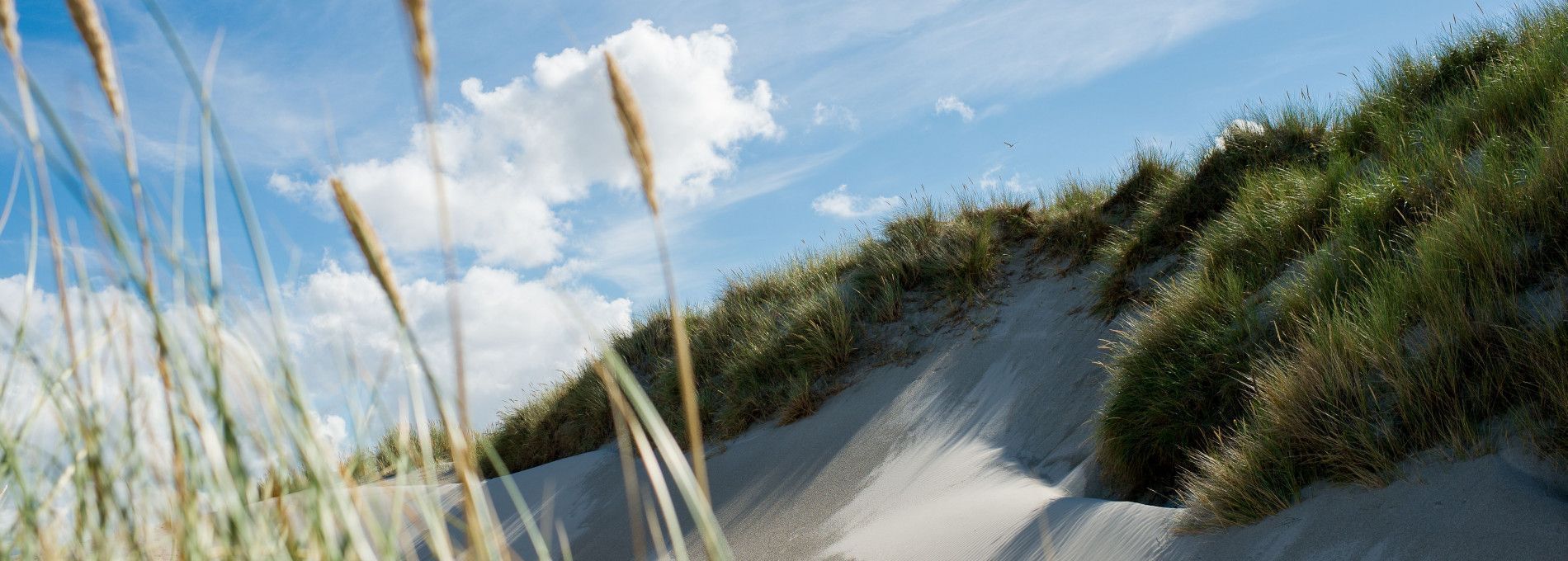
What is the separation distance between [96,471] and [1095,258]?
23.5 ft

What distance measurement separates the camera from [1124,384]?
4.76m

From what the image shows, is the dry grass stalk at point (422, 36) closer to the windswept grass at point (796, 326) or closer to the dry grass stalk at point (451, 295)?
the dry grass stalk at point (451, 295)

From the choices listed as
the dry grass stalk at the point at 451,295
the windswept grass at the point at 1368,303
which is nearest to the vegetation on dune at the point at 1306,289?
the windswept grass at the point at 1368,303

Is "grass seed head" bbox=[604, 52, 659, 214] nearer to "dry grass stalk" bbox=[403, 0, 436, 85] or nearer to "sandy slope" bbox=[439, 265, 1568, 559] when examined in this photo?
"dry grass stalk" bbox=[403, 0, 436, 85]

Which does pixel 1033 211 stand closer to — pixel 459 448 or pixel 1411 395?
pixel 1411 395

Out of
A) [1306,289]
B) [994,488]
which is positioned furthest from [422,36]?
[994,488]

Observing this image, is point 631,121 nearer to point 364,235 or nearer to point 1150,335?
point 364,235

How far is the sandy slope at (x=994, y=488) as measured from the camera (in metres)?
2.95

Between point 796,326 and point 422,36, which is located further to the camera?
point 796,326

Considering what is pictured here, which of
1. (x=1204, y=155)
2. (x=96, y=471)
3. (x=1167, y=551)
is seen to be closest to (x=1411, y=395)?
(x=1167, y=551)

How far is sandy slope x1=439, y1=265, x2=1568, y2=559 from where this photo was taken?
2953mm

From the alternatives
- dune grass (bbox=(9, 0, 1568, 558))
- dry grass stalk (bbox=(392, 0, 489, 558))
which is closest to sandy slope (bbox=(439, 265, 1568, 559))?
dune grass (bbox=(9, 0, 1568, 558))

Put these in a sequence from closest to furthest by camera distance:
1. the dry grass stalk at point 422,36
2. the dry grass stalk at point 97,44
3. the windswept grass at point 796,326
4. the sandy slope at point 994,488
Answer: the dry grass stalk at point 422,36 → the dry grass stalk at point 97,44 → the sandy slope at point 994,488 → the windswept grass at point 796,326

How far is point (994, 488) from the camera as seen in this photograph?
5312 millimetres
